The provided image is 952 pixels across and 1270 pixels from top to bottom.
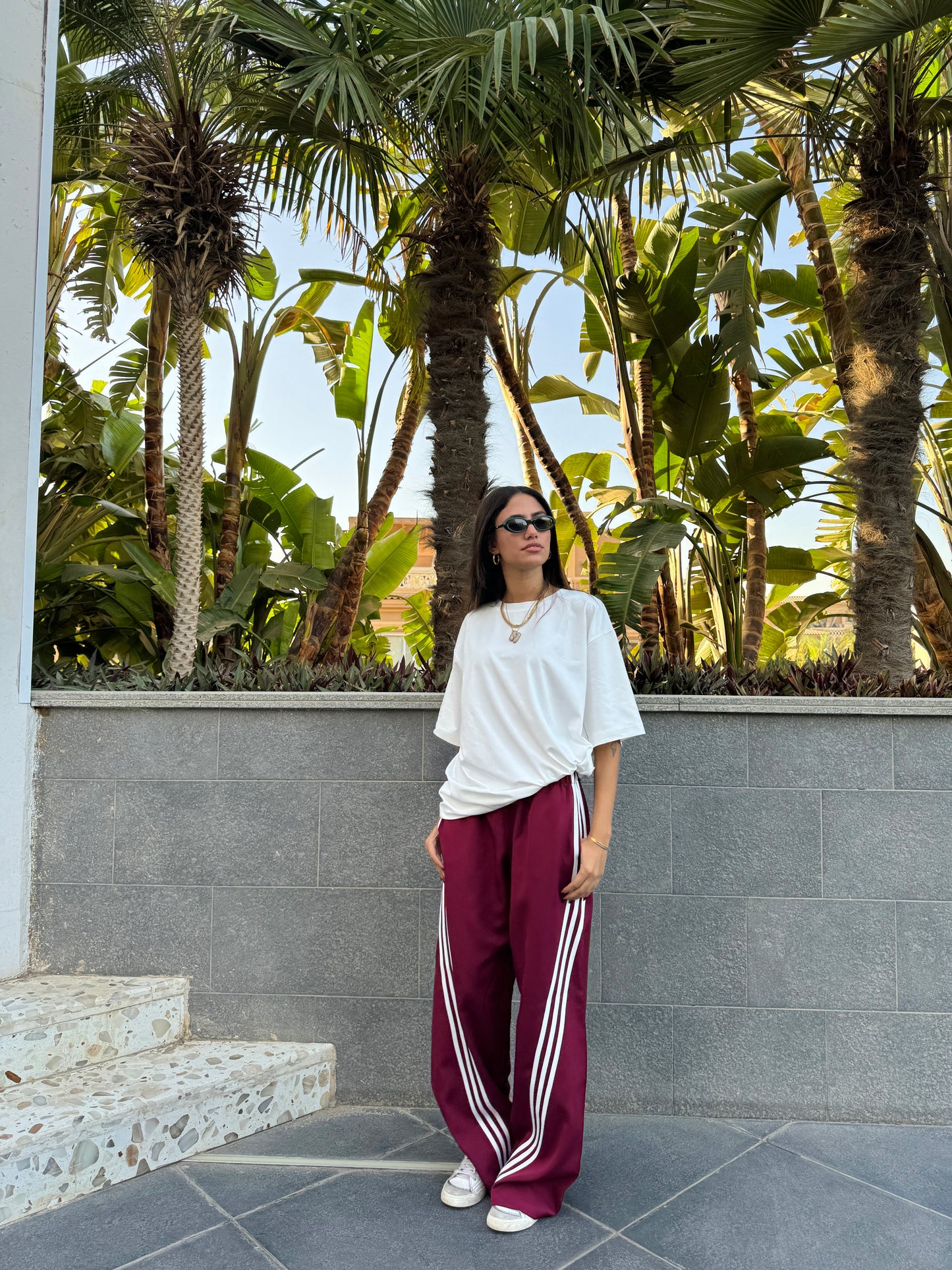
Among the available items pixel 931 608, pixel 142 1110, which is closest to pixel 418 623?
pixel 931 608

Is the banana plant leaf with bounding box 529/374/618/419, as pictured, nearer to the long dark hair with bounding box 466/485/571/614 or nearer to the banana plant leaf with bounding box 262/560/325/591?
the banana plant leaf with bounding box 262/560/325/591

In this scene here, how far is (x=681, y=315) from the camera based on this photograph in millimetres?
4754

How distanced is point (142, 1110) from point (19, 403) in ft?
8.02

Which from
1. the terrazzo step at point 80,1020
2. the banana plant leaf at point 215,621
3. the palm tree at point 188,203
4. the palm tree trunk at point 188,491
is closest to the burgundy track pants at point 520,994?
the terrazzo step at point 80,1020

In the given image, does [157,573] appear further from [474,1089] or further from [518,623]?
[474,1089]

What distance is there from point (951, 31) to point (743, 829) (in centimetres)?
313

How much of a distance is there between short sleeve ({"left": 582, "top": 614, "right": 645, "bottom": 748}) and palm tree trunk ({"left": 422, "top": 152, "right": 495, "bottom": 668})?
3.72 feet

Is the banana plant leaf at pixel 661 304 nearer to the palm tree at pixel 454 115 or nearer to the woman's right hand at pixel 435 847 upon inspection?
the palm tree at pixel 454 115

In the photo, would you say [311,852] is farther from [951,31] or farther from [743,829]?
[951,31]

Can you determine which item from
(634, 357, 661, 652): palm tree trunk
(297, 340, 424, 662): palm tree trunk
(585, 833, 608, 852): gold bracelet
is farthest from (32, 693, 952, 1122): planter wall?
(297, 340, 424, 662): palm tree trunk

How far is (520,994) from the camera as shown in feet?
7.16

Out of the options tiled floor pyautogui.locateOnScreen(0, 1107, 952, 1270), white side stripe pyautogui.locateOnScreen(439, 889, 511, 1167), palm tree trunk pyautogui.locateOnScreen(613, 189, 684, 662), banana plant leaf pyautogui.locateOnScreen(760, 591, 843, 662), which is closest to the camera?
tiled floor pyautogui.locateOnScreen(0, 1107, 952, 1270)

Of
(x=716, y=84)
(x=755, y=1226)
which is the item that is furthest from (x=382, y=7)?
(x=755, y=1226)

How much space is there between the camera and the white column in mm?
2992
